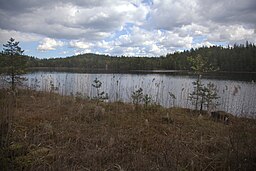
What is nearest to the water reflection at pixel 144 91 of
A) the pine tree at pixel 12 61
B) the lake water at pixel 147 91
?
the lake water at pixel 147 91

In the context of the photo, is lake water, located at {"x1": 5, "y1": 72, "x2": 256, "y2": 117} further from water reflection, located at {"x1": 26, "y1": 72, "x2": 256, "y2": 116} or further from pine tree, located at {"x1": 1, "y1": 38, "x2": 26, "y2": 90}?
pine tree, located at {"x1": 1, "y1": 38, "x2": 26, "y2": 90}

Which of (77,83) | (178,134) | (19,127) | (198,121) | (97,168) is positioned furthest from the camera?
(77,83)

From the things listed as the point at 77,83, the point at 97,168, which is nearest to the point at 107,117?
the point at 97,168

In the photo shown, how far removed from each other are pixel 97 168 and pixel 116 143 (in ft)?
4.40

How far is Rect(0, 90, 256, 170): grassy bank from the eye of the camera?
338 cm

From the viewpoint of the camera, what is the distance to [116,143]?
15.6 feet

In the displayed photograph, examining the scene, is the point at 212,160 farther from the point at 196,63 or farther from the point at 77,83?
the point at 77,83

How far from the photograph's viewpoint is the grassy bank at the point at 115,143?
3.38 m

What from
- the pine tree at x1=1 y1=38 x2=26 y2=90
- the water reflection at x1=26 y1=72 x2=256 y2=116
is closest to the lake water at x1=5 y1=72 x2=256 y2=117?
the water reflection at x1=26 y1=72 x2=256 y2=116

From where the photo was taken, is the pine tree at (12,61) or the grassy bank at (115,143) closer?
the grassy bank at (115,143)

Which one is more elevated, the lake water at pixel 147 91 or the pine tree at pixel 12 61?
the pine tree at pixel 12 61

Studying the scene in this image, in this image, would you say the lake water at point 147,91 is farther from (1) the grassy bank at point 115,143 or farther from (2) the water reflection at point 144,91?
(1) the grassy bank at point 115,143

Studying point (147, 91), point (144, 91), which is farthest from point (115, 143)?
point (147, 91)

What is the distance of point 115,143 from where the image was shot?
4.74 meters
